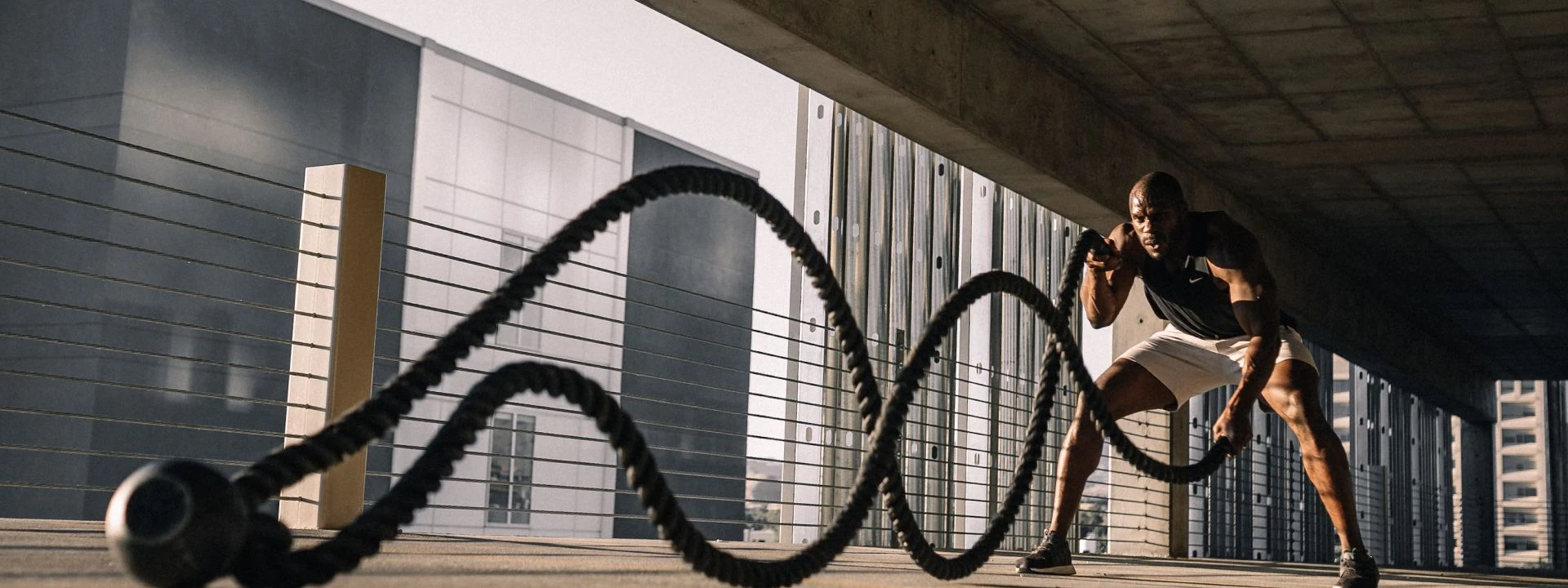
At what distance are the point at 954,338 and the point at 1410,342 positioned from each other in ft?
33.8

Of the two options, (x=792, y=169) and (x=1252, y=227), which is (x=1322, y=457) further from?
(x=1252, y=227)

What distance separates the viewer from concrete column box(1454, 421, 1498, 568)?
24.2 m

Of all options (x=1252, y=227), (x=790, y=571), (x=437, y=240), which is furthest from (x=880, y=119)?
(x=437, y=240)

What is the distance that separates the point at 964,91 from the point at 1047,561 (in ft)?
11.0

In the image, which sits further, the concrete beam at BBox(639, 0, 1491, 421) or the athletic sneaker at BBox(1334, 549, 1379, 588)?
the concrete beam at BBox(639, 0, 1491, 421)

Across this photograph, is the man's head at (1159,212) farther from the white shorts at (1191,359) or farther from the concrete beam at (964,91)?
the concrete beam at (964,91)

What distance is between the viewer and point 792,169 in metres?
7.48

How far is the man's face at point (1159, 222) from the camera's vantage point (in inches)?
159

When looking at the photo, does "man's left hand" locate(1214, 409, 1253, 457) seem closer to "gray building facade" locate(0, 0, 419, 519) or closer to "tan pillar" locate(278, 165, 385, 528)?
"tan pillar" locate(278, 165, 385, 528)

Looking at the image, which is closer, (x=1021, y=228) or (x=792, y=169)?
(x=792, y=169)

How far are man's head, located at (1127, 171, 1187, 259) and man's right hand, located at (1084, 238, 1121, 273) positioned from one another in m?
0.10

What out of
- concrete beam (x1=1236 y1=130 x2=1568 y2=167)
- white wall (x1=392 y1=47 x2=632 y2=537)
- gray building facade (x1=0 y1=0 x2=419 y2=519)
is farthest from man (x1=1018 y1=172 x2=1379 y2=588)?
white wall (x1=392 y1=47 x2=632 y2=537)

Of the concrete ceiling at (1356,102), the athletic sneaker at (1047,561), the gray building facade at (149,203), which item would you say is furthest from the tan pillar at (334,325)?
the gray building facade at (149,203)

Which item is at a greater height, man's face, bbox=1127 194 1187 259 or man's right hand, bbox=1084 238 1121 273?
man's face, bbox=1127 194 1187 259
